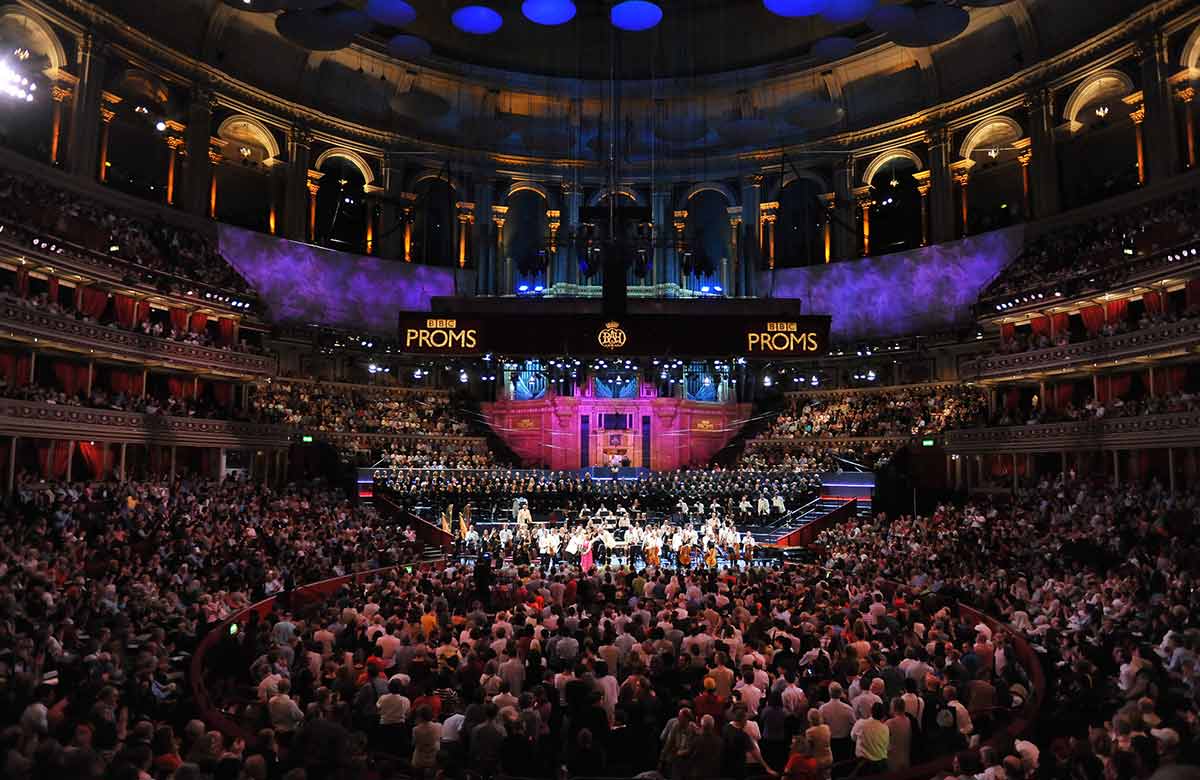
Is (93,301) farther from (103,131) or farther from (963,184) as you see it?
(963,184)

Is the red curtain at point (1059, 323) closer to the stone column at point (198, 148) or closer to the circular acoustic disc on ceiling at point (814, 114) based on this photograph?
the circular acoustic disc on ceiling at point (814, 114)

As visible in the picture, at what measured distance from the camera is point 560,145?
48375 mm

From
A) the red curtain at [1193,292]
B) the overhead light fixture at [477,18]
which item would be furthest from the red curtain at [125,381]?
the red curtain at [1193,292]

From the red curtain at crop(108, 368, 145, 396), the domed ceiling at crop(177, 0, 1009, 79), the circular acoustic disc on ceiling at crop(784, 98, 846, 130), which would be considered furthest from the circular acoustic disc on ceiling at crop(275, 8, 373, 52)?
the circular acoustic disc on ceiling at crop(784, 98, 846, 130)

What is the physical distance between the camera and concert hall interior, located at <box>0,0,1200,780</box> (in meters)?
11.0

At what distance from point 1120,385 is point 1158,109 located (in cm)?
1089

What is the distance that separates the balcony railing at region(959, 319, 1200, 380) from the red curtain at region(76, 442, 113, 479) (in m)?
33.8

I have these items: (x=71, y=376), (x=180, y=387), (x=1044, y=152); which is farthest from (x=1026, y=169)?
(x=71, y=376)

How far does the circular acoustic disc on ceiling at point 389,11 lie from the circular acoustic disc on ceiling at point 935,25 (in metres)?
17.2

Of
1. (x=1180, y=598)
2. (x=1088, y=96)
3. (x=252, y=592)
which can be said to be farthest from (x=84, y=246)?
(x=1088, y=96)

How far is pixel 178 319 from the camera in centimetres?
3753

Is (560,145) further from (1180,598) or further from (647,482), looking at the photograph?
(1180,598)

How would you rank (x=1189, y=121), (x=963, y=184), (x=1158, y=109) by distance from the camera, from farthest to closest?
(x=963, y=184) → (x=1158, y=109) → (x=1189, y=121)

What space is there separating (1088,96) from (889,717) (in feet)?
123
